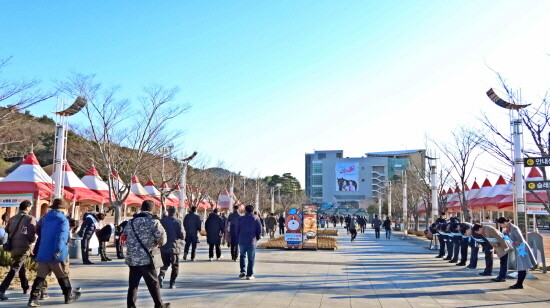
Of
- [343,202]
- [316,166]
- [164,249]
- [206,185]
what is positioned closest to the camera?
[164,249]

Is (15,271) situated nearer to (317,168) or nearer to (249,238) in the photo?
(249,238)

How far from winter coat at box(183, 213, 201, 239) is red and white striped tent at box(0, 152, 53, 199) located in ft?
26.6

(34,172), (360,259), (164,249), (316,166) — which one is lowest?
(360,259)

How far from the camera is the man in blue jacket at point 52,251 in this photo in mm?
7348

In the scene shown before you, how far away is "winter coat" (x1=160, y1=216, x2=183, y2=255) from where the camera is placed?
30.6 ft

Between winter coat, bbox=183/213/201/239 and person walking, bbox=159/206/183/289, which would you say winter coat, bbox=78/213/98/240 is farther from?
person walking, bbox=159/206/183/289

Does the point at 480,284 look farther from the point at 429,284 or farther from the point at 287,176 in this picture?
the point at 287,176

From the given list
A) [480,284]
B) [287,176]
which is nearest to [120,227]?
[480,284]

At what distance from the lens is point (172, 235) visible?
9.50 m

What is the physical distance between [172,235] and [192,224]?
4.66m

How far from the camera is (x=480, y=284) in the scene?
428 inches

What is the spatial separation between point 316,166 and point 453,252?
108574 millimetres

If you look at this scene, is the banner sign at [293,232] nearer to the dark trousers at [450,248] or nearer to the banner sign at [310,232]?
the banner sign at [310,232]

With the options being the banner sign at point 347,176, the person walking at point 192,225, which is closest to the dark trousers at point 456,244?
the person walking at point 192,225
